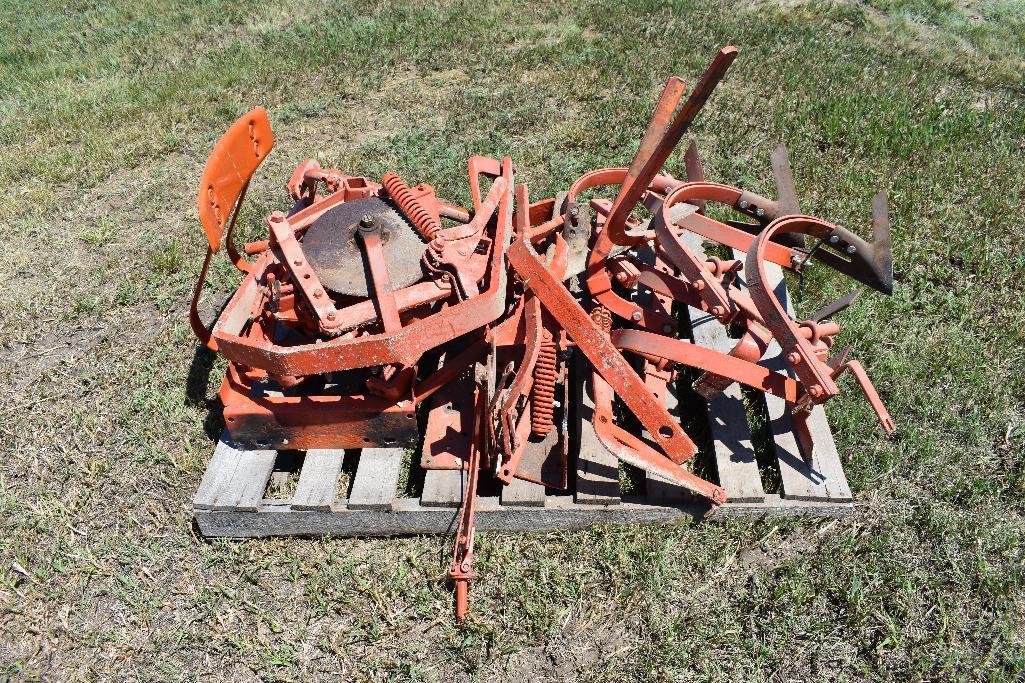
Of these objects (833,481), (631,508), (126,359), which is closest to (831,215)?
(833,481)

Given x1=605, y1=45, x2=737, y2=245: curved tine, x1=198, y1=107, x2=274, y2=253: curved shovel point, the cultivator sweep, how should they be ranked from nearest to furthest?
x1=605, y1=45, x2=737, y2=245: curved tine < the cultivator sweep < x1=198, y1=107, x2=274, y2=253: curved shovel point

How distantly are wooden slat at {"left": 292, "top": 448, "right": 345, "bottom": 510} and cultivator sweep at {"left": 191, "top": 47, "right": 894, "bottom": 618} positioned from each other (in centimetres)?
7

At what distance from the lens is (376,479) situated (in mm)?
3277

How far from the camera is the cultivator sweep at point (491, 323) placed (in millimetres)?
2992

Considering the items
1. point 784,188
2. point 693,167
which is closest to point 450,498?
point 693,167

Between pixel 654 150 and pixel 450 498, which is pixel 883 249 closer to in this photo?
A: pixel 654 150

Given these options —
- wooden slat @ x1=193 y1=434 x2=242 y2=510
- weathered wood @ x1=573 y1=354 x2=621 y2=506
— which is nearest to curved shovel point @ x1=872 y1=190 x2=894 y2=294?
weathered wood @ x1=573 y1=354 x2=621 y2=506

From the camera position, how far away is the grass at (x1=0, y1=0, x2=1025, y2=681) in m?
3.03

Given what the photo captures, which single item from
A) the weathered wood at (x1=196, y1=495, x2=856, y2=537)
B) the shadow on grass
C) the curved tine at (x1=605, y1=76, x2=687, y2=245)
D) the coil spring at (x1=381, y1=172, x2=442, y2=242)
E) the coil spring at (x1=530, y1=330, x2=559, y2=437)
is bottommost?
the shadow on grass

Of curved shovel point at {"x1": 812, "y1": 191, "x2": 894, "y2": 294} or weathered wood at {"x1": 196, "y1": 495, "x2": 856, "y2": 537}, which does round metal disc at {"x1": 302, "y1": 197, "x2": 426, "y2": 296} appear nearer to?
weathered wood at {"x1": 196, "y1": 495, "x2": 856, "y2": 537}

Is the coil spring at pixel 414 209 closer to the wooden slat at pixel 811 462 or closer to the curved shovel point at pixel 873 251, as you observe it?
the wooden slat at pixel 811 462

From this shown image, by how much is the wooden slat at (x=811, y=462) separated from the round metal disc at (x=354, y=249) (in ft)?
6.80

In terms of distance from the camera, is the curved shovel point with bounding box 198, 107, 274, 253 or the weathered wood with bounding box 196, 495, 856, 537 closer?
the curved shovel point with bounding box 198, 107, 274, 253

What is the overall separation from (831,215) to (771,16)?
4.13 m
